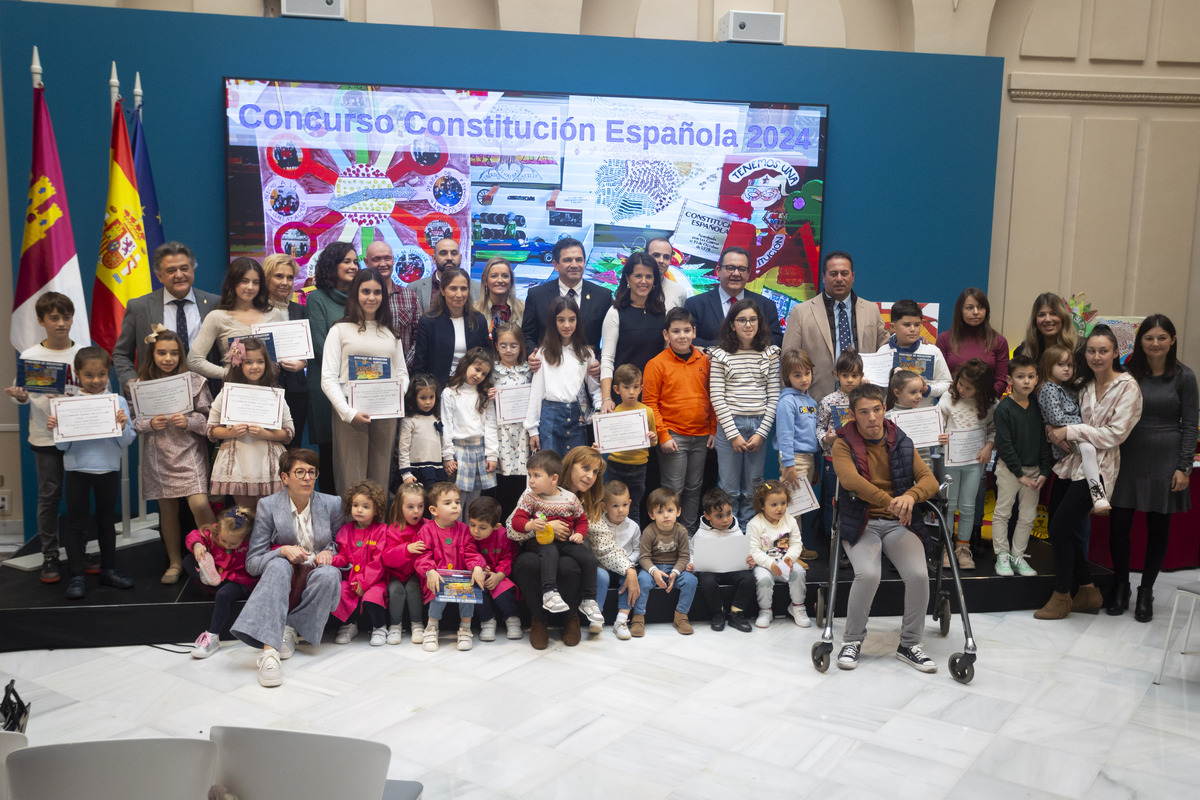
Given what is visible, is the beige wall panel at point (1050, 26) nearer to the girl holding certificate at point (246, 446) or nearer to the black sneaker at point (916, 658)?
the black sneaker at point (916, 658)

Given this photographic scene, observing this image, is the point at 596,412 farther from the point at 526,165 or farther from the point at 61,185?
the point at 61,185

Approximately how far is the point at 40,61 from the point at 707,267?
15.5 feet

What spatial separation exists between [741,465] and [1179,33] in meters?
5.49

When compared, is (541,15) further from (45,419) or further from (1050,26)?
(45,419)

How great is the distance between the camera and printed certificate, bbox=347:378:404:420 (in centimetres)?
491

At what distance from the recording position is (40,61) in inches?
234

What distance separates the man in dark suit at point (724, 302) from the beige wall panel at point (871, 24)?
2662 mm

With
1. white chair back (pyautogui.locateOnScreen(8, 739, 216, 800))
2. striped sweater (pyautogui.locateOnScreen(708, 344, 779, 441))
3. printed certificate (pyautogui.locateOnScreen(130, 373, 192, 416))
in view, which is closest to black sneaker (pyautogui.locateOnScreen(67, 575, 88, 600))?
printed certificate (pyautogui.locateOnScreen(130, 373, 192, 416))

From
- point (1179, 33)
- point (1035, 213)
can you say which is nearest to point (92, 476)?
point (1035, 213)

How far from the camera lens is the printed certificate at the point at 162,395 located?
15.5 ft

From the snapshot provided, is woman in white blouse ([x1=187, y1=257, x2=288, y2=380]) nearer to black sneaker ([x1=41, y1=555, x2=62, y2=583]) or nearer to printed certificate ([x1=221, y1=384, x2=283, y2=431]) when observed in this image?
printed certificate ([x1=221, y1=384, x2=283, y2=431])

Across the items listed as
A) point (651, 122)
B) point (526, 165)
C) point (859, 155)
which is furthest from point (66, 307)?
point (859, 155)

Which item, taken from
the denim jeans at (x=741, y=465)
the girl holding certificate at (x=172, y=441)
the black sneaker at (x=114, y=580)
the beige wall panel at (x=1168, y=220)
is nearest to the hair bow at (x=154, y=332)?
the girl holding certificate at (x=172, y=441)

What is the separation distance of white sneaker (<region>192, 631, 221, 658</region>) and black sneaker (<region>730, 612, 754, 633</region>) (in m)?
2.68
